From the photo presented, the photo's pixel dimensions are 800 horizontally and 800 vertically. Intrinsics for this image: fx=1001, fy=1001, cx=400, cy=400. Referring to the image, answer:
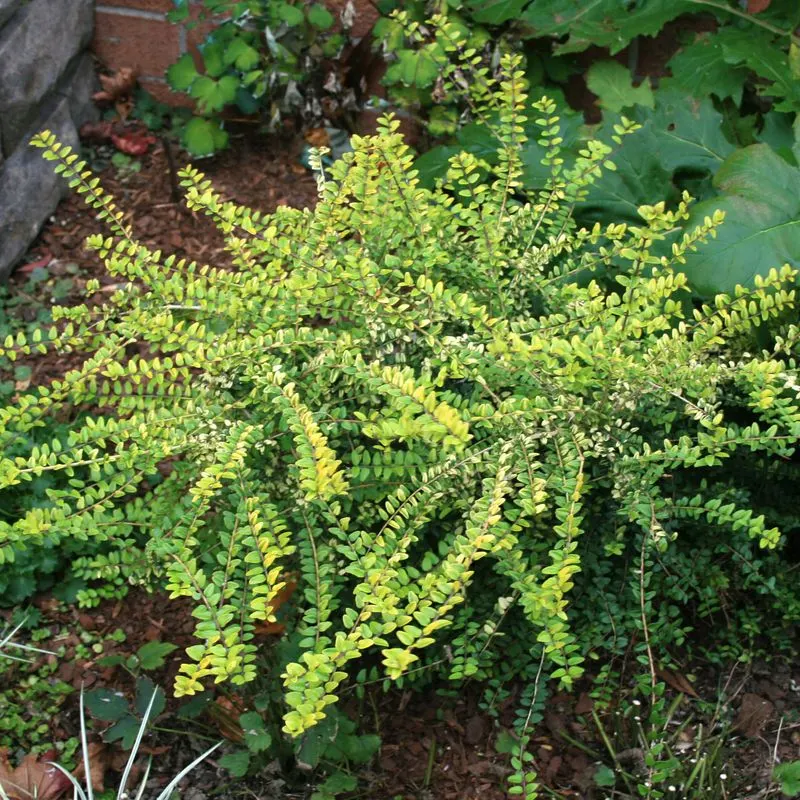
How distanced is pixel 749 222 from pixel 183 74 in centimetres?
182

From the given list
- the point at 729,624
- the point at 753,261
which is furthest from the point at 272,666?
the point at 753,261

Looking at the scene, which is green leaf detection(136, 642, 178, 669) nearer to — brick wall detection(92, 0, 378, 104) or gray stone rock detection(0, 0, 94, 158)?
gray stone rock detection(0, 0, 94, 158)

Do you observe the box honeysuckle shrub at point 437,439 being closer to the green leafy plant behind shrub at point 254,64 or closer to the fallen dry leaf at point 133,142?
the green leafy plant behind shrub at point 254,64

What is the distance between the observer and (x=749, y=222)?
81.7 inches

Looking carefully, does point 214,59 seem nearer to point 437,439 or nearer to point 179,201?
point 179,201

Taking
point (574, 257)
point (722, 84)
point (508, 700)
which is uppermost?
point (722, 84)

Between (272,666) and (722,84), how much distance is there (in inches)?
73.5

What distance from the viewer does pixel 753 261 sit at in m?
2.03

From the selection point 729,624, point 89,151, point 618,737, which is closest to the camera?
point 618,737

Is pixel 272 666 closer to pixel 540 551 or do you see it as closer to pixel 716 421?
pixel 540 551

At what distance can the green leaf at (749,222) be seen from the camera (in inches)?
80.1

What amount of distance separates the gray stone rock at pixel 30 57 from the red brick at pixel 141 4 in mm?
115

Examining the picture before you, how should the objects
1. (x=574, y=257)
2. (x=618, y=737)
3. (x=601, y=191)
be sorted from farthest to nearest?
(x=601, y=191), (x=574, y=257), (x=618, y=737)

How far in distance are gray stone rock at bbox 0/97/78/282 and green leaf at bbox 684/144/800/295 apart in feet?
6.32
